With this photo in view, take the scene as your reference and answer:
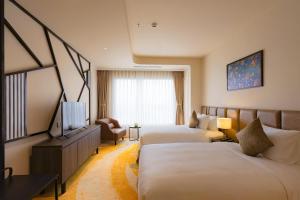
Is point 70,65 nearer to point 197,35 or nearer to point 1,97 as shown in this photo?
point 1,97

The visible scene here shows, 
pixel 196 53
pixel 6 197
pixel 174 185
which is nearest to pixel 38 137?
pixel 6 197

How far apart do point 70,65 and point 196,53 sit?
3.59 meters

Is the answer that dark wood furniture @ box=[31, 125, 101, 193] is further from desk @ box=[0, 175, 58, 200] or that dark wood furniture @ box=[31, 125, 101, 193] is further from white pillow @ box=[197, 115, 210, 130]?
white pillow @ box=[197, 115, 210, 130]

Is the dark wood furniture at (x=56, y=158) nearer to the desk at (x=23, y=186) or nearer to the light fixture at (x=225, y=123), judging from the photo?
the desk at (x=23, y=186)

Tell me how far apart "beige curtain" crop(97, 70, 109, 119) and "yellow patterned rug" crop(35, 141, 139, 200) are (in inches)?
87.2

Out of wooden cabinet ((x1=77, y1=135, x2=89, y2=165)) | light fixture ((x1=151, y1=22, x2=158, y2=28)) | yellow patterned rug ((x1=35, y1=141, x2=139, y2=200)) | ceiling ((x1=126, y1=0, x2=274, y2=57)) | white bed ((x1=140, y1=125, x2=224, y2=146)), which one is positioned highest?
ceiling ((x1=126, y1=0, x2=274, y2=57))

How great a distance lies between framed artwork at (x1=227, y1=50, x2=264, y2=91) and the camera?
313 centimetres

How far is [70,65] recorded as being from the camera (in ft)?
13.2

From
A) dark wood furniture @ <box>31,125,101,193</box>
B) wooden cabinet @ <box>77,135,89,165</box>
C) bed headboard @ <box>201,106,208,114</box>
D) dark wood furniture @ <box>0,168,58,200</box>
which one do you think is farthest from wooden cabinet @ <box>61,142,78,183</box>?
bed headboard @ <box>201,106,208,114</box>

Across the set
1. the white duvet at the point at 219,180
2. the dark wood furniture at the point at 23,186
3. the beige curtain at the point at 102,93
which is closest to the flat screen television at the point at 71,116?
the dark wood furniture at the point at 23,186

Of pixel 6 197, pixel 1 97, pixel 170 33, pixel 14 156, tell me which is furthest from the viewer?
pixel 170 33

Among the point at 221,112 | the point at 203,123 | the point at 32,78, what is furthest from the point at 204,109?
the point at 32,78

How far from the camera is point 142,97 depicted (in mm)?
6785

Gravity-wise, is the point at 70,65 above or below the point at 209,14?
below
